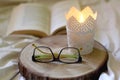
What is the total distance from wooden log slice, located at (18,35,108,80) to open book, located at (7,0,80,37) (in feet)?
0.63

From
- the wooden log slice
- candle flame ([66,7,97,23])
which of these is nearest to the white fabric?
the wooden log slice

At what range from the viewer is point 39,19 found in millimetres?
1188

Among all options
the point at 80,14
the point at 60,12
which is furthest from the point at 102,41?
the point at 60,12

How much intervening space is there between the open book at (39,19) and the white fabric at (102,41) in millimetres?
42

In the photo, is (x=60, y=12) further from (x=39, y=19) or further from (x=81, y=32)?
(x=81, y=32)

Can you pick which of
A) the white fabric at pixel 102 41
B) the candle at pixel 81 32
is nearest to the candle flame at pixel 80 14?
the candle at pixel 81 32

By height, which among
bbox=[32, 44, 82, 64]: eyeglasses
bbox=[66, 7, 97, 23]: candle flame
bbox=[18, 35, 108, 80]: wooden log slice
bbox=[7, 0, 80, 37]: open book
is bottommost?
bbox=[18, 35, 108, 80]: wooden log slice

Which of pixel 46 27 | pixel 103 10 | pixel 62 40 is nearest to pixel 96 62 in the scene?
pixel 62 40

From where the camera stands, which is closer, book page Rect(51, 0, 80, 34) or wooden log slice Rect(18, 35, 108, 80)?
wooden log slice Rect(18, 35, 108, 80)

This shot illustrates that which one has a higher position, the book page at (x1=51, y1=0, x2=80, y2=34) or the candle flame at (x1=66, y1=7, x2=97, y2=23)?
the candle flame at (x1=66, y1=7, x2=97, y2=23)

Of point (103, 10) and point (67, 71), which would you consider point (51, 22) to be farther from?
point (67, 71)

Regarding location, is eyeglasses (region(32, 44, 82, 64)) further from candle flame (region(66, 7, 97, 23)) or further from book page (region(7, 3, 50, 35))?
book page (region(7, 3, 50, 35))

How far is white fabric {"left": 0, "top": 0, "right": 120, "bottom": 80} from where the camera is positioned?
0.89 meters

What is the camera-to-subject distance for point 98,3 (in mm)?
1378
